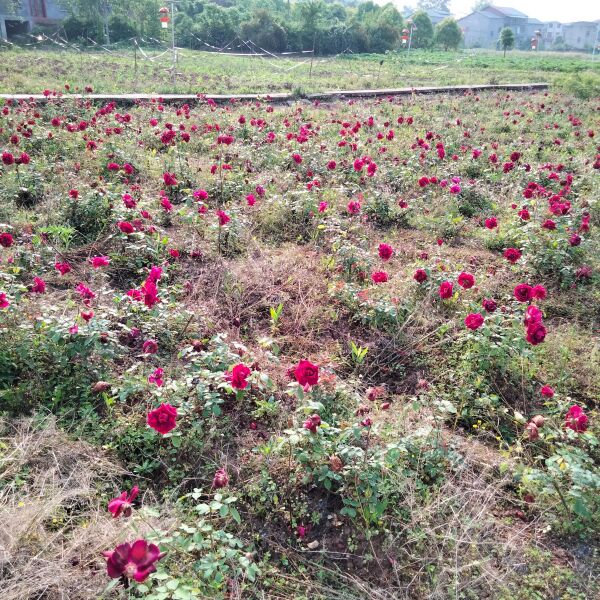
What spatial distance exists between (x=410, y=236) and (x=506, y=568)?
11.5 ft

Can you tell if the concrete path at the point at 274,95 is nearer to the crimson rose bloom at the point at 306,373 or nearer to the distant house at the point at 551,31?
the crimson rose bloom at the point at 306,373

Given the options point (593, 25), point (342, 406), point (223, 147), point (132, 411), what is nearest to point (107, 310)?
point (132, 411)

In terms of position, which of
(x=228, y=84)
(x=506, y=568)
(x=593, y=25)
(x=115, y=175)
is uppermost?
(x=593, y=25)

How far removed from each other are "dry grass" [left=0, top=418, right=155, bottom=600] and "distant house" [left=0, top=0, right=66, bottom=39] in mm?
33466

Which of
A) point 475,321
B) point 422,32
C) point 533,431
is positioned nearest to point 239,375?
point 475,321

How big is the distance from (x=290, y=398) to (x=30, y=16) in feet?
134

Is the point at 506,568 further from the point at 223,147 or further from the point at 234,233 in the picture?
the point at 223,147

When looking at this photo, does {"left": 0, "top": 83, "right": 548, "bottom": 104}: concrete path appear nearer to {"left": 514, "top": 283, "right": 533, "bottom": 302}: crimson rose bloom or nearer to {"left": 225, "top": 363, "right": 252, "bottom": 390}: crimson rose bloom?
{"left": 225, "top": 363, "right": 252, "bottom": 390}: crimson rose bloom

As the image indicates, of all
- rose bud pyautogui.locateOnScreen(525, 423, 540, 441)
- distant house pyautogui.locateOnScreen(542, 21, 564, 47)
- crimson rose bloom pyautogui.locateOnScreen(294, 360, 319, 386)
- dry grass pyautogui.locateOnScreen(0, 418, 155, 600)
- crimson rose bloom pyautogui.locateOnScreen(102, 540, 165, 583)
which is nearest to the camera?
crimson rose bloom pyautogui.locateOnScreen(102, 540, 165, 583)

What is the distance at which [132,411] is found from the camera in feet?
8.71

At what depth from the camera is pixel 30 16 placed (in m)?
33.3

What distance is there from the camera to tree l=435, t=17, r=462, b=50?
164ft

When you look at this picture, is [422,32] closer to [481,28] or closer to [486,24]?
[481,28]

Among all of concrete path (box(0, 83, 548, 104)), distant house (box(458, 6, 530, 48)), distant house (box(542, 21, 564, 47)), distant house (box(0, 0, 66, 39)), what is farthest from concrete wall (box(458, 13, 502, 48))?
concrete path (box(0, 83, 548, 104))
